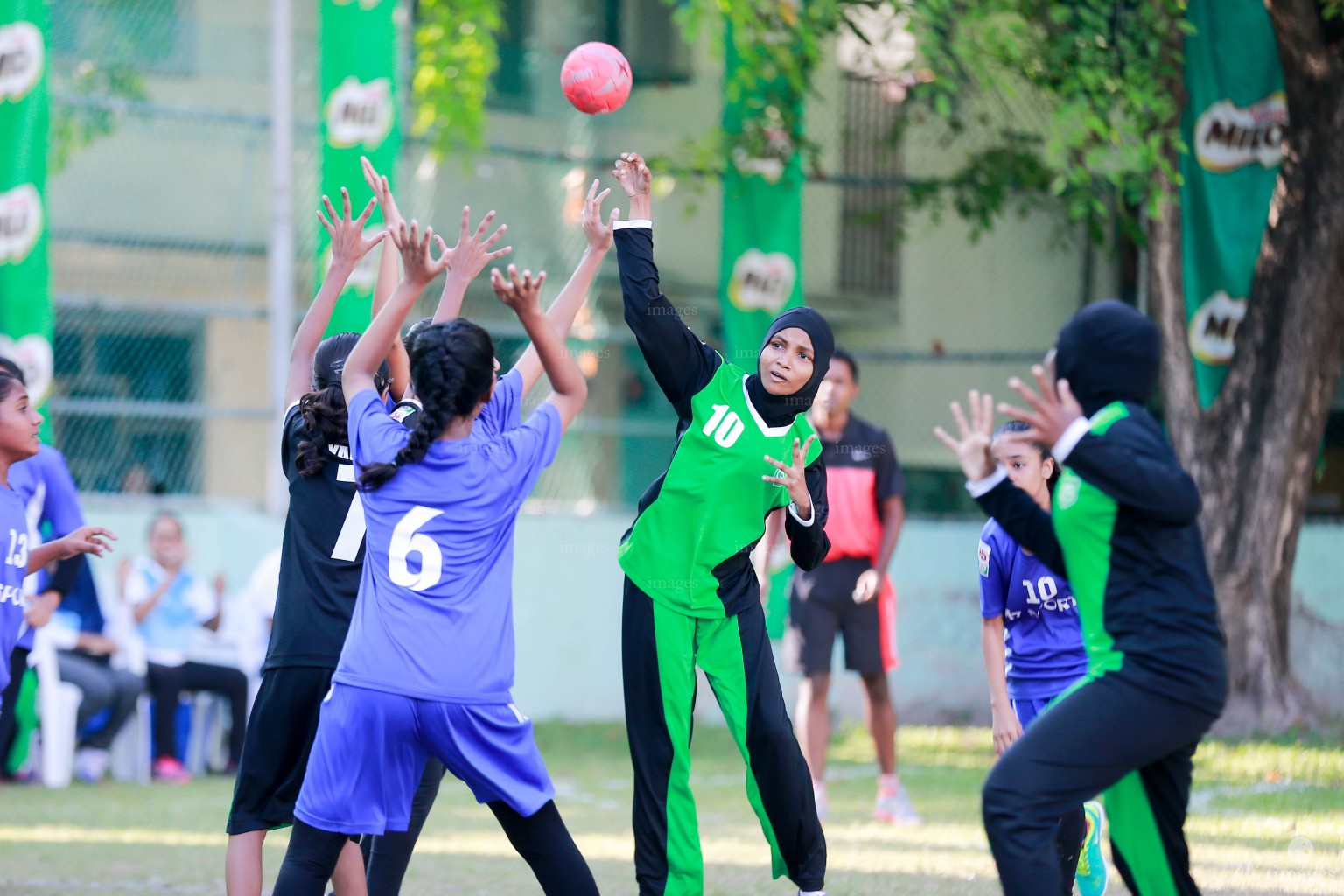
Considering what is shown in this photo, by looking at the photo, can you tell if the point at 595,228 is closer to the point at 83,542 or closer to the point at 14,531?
the point at 83,542

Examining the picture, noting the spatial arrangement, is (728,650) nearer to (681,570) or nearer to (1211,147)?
(681,570)

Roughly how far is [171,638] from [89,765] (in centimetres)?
93

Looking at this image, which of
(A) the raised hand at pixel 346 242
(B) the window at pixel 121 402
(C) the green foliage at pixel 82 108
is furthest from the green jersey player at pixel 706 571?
(C) the green foliage at pixel 82 108

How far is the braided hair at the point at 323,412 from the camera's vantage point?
14.8ft

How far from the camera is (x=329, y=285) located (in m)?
4.60


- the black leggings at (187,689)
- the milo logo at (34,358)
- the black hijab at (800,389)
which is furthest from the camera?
the milo logo at (34,358)

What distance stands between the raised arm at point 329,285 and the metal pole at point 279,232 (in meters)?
6.70

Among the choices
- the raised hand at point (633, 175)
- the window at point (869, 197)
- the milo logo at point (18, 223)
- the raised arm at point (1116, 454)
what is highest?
the window at point (869, 197)

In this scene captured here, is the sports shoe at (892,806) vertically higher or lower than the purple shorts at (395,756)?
lower

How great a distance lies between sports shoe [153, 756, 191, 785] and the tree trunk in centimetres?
702

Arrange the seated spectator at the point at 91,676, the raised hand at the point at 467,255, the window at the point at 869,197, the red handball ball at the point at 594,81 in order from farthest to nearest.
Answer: the window at the point at 869,197 → the seated spectator at the point at 91,676 → the red handball ball at the point at 594,81 → the raised hand at the point at 467,255

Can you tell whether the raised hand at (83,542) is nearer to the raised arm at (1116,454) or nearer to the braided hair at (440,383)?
the braided hair at (440,383)

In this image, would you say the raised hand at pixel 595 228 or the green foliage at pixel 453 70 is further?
the green foliage at pixel 453 70

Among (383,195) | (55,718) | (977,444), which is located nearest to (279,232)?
(55,718)
